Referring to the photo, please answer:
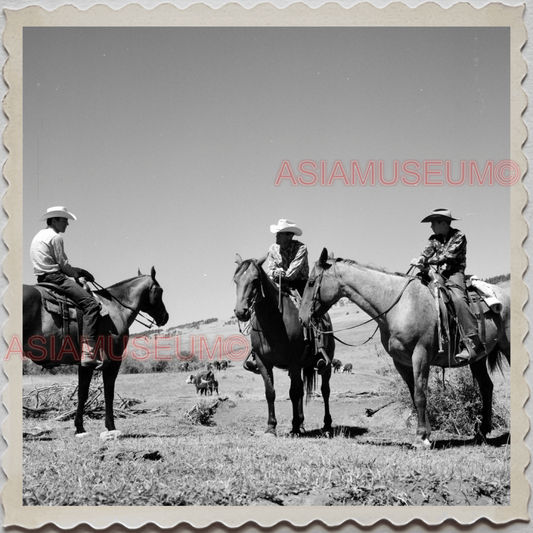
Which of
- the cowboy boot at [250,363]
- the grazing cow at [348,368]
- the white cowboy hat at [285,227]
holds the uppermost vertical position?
the white cowboy hat at [285,227]

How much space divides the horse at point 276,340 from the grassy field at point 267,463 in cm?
57

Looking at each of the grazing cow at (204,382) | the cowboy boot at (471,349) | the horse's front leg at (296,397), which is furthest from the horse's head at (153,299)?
the cowboy boot at (471,349)

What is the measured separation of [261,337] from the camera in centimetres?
1054

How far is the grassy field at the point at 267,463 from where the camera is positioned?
800 cm

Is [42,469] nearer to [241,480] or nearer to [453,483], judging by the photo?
[241,480]

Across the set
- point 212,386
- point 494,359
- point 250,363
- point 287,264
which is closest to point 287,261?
point 287,264

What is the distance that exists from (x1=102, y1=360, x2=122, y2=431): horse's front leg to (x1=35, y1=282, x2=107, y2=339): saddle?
0.70 meters

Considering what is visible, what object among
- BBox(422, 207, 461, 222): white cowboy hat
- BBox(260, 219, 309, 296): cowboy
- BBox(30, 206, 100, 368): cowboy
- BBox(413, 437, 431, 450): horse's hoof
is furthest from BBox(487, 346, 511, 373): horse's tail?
BBox(30, 206, 100, 368): cowboy

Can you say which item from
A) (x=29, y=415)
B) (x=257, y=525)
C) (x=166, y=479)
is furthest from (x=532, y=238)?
(x=29, y=415)

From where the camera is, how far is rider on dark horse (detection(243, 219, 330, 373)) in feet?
35.0

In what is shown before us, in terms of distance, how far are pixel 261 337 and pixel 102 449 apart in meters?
2.87

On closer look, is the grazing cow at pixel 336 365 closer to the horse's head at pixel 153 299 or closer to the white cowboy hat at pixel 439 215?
the horse's head at pixel 153 299

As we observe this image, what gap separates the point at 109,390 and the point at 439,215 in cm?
539

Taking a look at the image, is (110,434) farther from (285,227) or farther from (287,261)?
(285,227)
